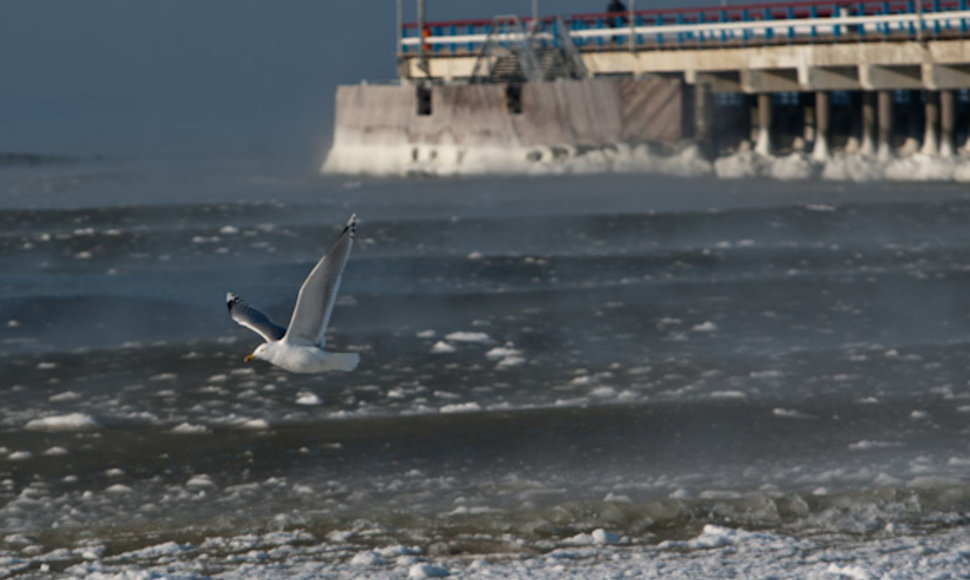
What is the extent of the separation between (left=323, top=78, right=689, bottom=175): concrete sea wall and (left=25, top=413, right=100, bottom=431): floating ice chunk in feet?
93.1

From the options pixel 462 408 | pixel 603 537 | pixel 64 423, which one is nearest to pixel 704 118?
pixel 462 408

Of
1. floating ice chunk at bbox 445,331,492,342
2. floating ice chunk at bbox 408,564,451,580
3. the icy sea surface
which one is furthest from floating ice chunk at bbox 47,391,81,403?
floating ice chunk at bbox 408,564,451,580

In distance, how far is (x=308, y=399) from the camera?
50.4 ft

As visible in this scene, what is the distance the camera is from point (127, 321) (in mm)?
20172

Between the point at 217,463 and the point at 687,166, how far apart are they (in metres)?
29.8

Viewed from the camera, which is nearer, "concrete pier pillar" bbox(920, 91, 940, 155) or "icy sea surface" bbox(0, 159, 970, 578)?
"icy sea surface" bbox(0, 159, 970, 578)

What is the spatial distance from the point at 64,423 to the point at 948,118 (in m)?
32.2

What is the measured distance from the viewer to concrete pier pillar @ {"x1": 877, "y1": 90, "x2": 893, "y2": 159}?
146ft

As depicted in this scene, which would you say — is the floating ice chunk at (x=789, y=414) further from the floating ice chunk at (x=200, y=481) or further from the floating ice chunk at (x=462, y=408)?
the floating ice chunk at (x=200, y=481)

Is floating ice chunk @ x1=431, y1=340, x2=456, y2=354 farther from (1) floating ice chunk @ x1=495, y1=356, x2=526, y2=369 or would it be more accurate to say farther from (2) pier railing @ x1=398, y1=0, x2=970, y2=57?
(2) pier railing @ x1=398, y1=0, x2=970, y2=57

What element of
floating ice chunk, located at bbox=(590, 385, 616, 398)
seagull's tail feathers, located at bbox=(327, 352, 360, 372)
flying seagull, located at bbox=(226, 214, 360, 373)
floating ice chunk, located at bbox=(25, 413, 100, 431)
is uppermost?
flying seagull, located at bbox=(226, 214, 360, 373)

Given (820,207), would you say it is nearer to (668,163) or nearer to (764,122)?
(668,163)

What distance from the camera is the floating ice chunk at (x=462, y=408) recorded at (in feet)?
48.5

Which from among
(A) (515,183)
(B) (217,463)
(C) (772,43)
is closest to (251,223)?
(A) (515,183)
